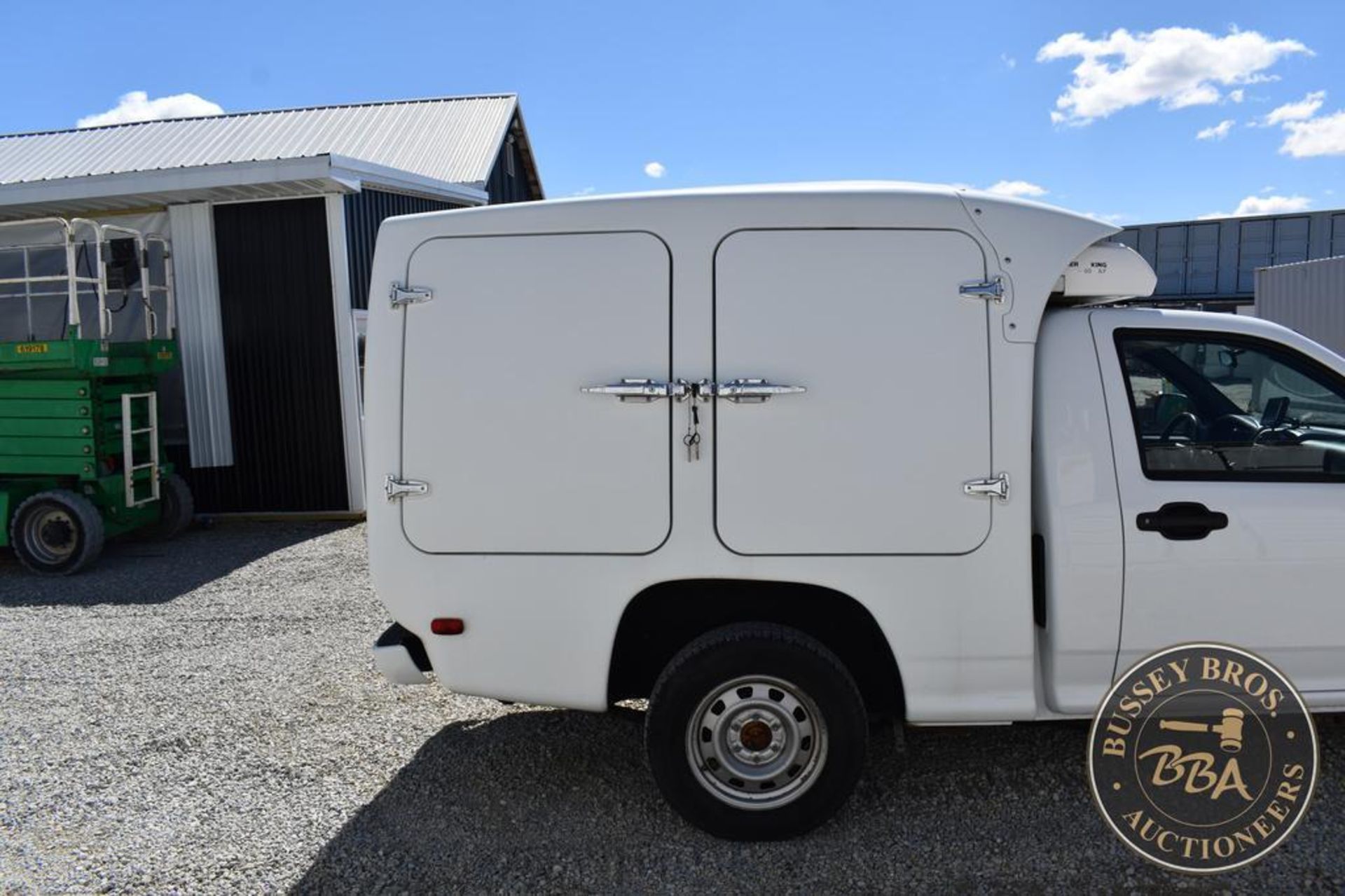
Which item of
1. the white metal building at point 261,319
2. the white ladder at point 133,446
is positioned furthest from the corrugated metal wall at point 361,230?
the white ladder at point 133,446

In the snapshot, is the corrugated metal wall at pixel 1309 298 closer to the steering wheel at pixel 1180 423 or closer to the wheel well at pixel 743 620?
the steering wheel at pixel 1180 423

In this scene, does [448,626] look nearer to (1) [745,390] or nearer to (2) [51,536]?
(1) [745,390]

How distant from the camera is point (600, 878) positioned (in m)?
3.59

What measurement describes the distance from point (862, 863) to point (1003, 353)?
1879 millimetres

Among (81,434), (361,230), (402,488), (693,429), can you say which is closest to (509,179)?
(361,230)

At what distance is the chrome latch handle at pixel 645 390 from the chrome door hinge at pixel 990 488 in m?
1.05

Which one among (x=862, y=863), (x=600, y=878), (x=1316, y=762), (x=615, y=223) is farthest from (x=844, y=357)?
(x=1316, y=762)

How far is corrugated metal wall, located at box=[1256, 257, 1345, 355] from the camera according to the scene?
1941 cm

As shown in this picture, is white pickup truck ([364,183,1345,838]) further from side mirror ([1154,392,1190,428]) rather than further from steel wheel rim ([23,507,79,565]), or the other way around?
steel wheel rim ([23,507,79,565])

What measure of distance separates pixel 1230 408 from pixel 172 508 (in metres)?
9.72

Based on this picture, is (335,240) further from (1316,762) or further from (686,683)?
(1316,762)

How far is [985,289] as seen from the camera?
360cm

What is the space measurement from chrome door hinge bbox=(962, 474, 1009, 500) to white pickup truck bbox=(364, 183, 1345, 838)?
1cm

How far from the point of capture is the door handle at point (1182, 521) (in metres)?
3.67
